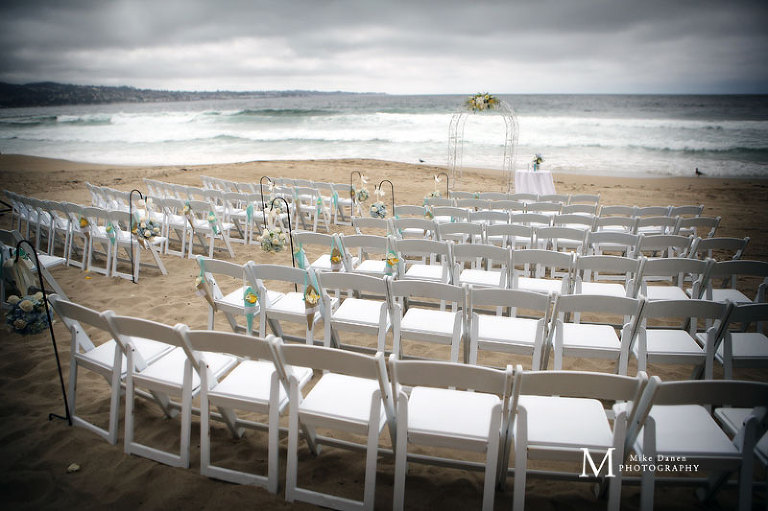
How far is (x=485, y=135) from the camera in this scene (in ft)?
78.7

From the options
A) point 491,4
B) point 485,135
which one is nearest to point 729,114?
point 485,135

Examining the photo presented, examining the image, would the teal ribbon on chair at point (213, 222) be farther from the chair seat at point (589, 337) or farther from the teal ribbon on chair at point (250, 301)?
the chair seat at point (589, 337)

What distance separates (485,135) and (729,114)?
811 inches

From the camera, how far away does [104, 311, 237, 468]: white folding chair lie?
2.19 m

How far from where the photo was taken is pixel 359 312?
3.30m

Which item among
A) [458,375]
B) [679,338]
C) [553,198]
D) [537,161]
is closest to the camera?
[458,375]

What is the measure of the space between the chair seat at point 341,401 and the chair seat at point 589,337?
1.44m

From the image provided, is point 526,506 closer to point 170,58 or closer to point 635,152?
point 635,152

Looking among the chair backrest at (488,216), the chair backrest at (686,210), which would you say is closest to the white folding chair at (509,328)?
the chair backrest at (488,216)

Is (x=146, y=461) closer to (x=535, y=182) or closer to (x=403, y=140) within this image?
(x=535, y=182)

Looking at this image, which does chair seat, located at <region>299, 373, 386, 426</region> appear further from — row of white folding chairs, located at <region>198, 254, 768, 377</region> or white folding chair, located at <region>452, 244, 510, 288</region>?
white folding chair, located at <region>452, 244, 510, 288</region>

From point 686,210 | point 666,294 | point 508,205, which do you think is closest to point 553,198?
point 508,205

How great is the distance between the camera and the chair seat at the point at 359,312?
3176mm

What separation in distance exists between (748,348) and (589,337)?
1.05 m
